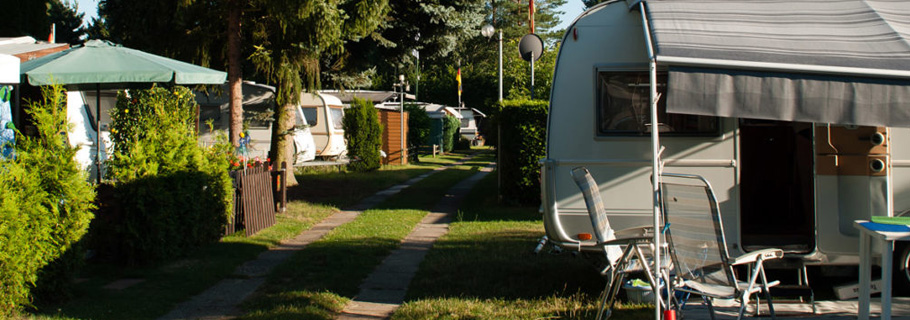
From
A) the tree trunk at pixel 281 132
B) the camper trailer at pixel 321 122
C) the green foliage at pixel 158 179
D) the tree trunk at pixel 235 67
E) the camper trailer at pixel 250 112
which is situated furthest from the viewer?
the camper trailer at pixel 321 122

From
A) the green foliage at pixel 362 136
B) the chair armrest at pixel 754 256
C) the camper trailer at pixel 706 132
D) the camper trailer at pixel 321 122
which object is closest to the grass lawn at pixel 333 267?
the camper trailer at pixel 706 132

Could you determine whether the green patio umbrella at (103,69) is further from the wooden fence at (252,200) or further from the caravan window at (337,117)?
the caravan window at (337,117)

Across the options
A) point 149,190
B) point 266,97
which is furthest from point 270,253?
point 266,97

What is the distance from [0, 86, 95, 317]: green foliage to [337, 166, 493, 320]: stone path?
226 centimetres

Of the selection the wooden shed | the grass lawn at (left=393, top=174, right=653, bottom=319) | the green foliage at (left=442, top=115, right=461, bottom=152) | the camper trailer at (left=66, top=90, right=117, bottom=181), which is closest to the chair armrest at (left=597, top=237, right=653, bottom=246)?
the grass lawn at (left=393, top=174, right=653, bottom=319)

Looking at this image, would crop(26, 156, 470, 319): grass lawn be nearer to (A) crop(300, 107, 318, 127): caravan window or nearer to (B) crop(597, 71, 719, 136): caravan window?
(B) crop(597, 71, 719, 136): caravan window

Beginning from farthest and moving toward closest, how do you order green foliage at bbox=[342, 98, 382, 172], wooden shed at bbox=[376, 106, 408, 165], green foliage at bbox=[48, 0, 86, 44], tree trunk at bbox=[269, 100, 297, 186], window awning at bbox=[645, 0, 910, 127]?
green foliage at bbox=[48, 0, 86, 44] → wooden shed at bbox=[376, 106, 408, 165] → green foliage at bbox=[342, 98, 382, 172] → tree trunk at bbox=[269, 100, 297, 186] → window awning at bbox=[645, 0, 910, 127]

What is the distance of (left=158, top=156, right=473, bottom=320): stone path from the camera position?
20.6 ft

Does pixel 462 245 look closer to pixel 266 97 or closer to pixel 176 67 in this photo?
pixel 176 67

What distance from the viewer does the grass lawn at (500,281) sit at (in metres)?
6.11

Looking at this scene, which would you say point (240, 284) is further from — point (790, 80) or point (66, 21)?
point (66, 21)

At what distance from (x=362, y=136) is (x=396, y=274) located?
12937 mm

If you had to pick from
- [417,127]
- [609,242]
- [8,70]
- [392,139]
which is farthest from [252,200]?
[417,127]

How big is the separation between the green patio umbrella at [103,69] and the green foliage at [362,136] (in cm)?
1087
